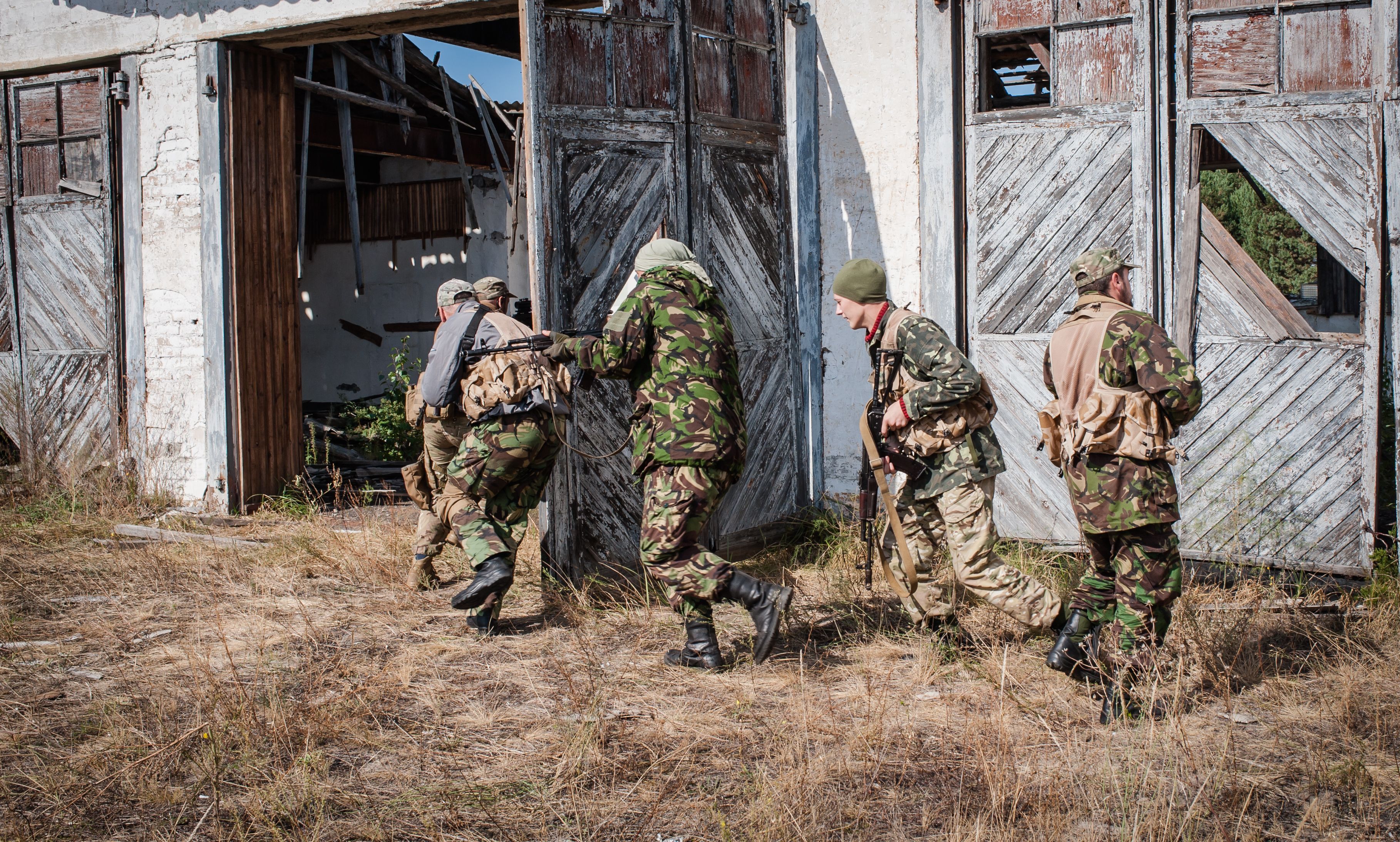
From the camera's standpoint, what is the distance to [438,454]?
20.0 feet

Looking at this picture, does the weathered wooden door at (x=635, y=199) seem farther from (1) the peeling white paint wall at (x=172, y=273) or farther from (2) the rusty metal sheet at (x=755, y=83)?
(1) the peeling white paint wall at (x=172, y=273)

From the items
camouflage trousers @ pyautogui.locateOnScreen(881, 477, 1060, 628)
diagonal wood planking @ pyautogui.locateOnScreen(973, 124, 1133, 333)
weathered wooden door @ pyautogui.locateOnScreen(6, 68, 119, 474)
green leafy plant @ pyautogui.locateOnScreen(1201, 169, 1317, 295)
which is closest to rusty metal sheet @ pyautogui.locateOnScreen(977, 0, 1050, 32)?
diagonal wood planking @ pyautogui.locateOnScreen(973, 124, 1133, 333)

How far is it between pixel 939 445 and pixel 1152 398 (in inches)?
36.5

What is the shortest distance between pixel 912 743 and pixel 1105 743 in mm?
658

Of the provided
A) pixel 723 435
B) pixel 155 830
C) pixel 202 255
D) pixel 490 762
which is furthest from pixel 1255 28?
pixel 202 255

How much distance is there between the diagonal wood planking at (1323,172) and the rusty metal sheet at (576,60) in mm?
3435

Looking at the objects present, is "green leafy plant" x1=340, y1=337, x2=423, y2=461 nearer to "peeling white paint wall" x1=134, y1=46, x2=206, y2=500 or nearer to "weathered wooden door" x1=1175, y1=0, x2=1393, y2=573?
"peeling white paint wall" x1=134, y1=46, x2=206, y2=500

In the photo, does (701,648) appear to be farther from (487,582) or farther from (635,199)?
(635,199)

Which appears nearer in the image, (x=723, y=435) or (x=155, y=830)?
(x=155, y=830)

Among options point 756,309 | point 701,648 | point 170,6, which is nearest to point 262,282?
point 170,6

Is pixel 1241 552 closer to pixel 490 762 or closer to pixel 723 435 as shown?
pixel 723 435

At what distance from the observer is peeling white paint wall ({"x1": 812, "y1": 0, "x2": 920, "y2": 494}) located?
654 cm

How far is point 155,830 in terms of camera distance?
311 cm

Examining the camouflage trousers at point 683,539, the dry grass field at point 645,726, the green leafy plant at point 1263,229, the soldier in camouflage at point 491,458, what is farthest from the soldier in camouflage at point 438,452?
the green leafy plant at point 1263,229
